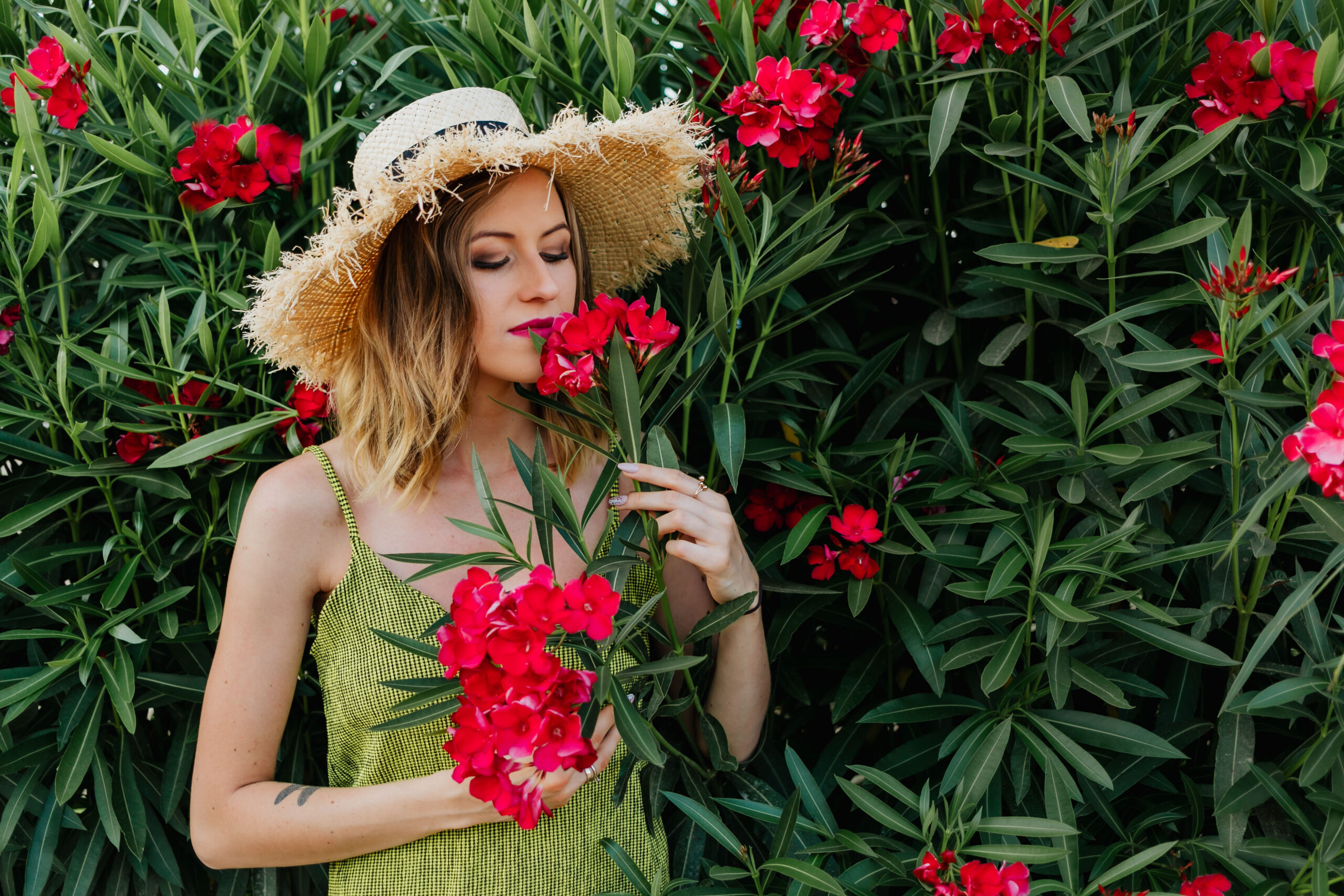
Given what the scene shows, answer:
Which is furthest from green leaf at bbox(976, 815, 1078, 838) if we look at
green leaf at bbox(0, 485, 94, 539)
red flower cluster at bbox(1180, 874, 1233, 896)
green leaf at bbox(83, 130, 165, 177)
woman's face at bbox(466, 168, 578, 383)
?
green leaf at bbox(83, 130, 165, 177)

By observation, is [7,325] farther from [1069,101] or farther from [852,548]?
[1069,101]

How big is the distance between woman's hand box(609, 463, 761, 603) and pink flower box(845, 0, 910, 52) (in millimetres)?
702

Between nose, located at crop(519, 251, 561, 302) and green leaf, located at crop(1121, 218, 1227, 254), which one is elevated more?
green leaf, located at crop(1121, 218, 1227, 254)

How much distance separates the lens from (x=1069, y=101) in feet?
4.17

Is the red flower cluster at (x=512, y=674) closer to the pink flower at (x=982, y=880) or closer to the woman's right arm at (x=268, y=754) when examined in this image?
the woman's right arm at (x=268, y=754)

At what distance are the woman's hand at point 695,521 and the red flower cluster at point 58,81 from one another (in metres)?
1.11

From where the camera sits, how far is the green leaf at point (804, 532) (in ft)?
4.24

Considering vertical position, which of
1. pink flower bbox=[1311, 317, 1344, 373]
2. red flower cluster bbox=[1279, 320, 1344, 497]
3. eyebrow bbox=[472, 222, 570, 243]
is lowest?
eyebrow bbox=[472, 222, 570, 243]

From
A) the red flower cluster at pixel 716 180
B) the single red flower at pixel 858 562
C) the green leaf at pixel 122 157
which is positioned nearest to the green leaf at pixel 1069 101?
the red flower cluster at pixel 716 180

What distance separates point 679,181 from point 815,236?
0.81ft

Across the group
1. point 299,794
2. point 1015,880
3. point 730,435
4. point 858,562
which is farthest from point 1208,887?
point 299,794

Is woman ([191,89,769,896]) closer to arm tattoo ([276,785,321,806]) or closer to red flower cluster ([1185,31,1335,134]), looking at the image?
arm tattoo ([276,785,321,806])

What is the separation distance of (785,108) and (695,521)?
2.04ft

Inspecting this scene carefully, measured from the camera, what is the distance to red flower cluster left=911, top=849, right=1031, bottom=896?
3.42 feet
